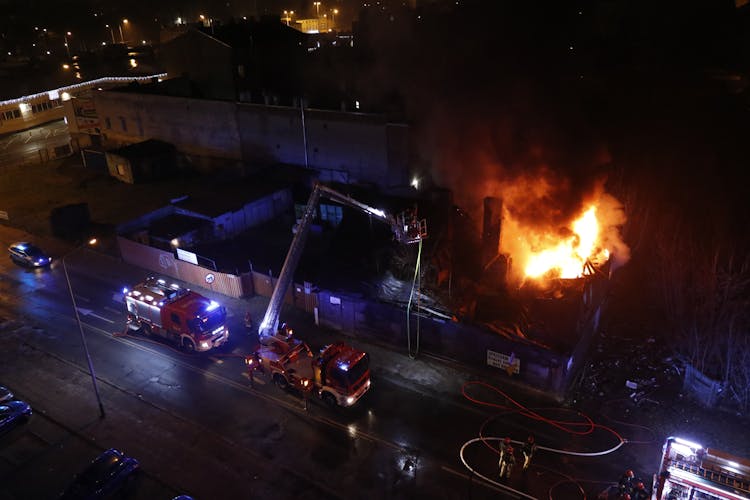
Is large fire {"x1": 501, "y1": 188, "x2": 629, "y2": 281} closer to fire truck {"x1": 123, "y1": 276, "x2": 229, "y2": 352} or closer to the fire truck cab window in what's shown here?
the fire truck cab window

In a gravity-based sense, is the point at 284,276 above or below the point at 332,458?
above

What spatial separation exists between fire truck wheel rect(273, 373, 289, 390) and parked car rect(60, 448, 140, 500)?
195 inches

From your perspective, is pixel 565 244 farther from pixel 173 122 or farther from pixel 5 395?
pixel 173 122

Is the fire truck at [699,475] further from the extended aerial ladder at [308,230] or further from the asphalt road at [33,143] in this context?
the asphalt road at [33,143]

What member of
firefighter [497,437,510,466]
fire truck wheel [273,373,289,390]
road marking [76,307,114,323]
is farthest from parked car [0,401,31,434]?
firefighter [497,437,510,466]

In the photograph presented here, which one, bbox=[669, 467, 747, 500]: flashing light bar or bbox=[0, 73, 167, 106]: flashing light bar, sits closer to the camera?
bbox=[669, 467, 747, 500]: flashing light bar

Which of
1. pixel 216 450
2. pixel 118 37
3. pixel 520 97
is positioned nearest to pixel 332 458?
pixel 216 450

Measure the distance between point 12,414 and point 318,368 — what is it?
9589 millimetres

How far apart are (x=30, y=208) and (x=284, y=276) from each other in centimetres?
2475

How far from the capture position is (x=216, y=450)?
15438 millimetres

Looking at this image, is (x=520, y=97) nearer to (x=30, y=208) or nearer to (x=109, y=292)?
(x=109, y=292)

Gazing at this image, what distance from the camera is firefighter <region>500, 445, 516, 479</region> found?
46.0 ft

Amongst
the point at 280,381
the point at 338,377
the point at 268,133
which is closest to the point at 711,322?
the point at 338,377

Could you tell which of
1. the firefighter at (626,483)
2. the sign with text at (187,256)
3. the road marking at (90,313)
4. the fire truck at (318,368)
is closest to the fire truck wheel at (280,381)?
the fire truck at (318,368)
